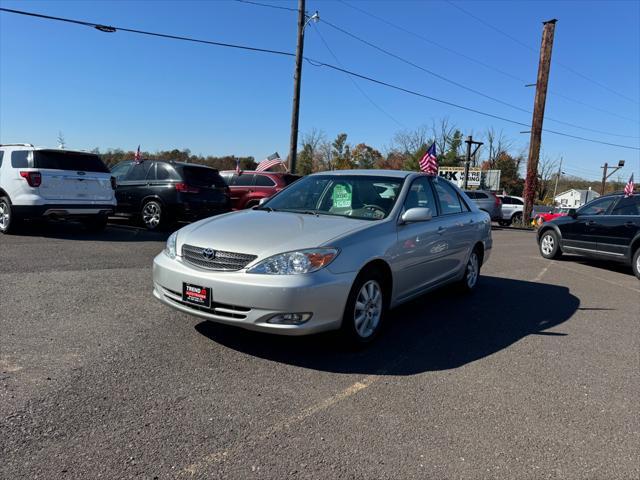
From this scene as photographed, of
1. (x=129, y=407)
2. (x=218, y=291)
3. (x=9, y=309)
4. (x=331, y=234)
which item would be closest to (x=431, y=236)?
(x=331, y=234)

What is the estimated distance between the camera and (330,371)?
3789 millimetres

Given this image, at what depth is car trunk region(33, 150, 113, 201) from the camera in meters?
9.12

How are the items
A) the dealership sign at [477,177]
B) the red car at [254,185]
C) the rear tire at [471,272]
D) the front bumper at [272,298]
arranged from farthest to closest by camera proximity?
the dealership sign at [477,177]
the red car at [254,185]
the rear tire at [471,272]
the front bumper at [272,298]

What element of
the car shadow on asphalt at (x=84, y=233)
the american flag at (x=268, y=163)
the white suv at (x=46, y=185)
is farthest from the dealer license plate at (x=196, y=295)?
the american flag at (x=268, y=163)

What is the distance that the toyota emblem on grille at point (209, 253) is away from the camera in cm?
386

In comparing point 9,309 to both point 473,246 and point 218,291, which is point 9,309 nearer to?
point 218,291

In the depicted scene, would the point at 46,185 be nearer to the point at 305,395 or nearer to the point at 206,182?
the point at 206,182

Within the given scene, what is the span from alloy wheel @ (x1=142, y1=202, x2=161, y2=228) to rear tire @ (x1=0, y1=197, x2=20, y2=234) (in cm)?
274

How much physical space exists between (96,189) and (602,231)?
408 inches

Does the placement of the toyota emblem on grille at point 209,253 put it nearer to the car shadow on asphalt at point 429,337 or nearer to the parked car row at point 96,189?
the car shadow on asphalt at point 429,337

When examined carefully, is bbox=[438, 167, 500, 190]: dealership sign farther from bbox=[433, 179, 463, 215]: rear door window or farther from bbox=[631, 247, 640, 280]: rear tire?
bbox=[433, 179, 463, 215]: rear door window

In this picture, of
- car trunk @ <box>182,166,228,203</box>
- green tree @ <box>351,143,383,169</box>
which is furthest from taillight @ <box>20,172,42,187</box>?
green tree @ <box>351,143,383,169</box>

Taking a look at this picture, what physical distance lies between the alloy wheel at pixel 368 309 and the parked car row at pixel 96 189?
743 centimetres

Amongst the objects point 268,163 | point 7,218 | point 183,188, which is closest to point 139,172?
point 183,188
